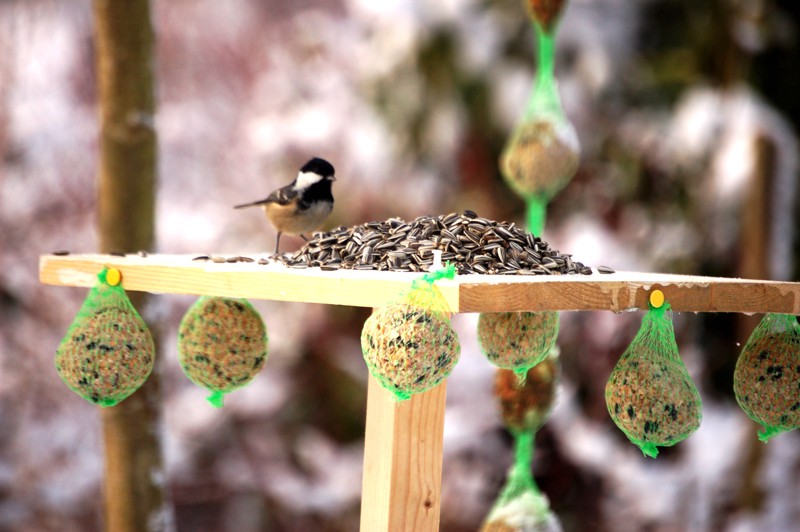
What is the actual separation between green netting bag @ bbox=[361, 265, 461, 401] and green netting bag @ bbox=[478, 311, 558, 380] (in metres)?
0.49

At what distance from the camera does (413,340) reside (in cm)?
141

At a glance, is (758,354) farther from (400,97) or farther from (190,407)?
(190,407)

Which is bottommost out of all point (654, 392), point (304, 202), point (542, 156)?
point (654, 392)

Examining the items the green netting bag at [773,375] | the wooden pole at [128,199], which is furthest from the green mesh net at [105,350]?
the green netting bag at [773,375]

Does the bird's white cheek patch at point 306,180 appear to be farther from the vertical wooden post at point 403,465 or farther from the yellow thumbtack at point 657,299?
the yellow thumbtack at point 657,299

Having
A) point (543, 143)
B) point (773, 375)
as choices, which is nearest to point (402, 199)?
point (543, 143)

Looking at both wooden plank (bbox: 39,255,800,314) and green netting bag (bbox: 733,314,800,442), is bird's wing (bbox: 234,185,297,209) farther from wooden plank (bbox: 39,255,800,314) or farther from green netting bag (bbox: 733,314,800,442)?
green netting bag (bbox: 733,314,800,442)

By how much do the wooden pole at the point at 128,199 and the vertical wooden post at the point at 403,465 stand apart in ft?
3.25

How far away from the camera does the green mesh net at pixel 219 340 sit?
2.14 meters

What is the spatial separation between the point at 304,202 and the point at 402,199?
1785 millimetres

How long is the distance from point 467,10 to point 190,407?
2.05 metres

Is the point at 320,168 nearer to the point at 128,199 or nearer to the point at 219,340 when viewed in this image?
the point at 219,340

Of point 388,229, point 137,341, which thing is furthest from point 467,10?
point 137,341

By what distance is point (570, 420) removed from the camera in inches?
156
